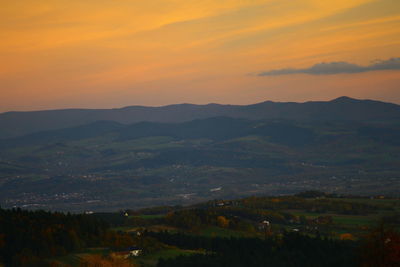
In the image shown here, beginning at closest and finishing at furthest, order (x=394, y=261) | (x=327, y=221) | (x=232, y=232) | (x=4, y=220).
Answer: (x=394, y=261) < (x=4, y=220) < (x=232, y=232) < (x=327, y=221)

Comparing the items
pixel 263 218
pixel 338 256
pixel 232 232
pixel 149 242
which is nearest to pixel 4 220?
pixel 149 242

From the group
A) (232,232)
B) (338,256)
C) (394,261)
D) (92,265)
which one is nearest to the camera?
(394,261)

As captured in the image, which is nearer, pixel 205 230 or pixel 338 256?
pixel 338 256

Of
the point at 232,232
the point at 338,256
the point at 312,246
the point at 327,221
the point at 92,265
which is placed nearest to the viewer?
the point at 92,265

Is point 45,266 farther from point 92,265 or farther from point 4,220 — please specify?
point 4,220

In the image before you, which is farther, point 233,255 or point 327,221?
point 327,221

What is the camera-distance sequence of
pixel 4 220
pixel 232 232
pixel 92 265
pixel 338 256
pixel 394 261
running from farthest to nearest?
pixel 232 232
pixel 4 220
pixel 338 256
pixel 92 265
pixel 394 261

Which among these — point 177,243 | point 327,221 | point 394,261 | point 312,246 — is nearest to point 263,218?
point 327,221

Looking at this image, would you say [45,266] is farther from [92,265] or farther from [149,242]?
[149,242]

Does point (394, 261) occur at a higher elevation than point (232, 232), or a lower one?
higher
